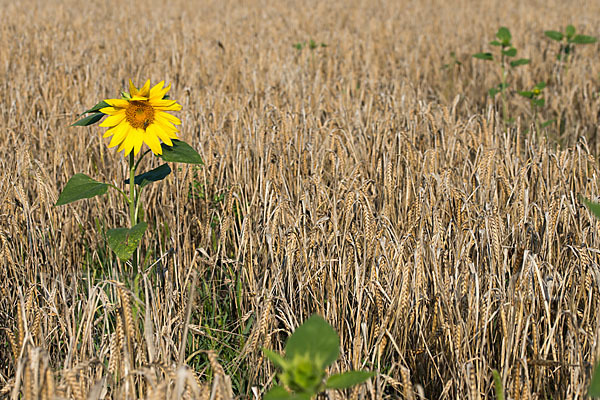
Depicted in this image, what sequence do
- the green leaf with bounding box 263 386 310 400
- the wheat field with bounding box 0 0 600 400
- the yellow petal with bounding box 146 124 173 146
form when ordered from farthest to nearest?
the yellow petal with bounding box 146 124 173 146 → the wheat field with bounding box 0 0 600 400 → the green leaf with bounding box 263 386 310 400

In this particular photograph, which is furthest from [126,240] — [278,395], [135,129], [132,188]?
[278,395]

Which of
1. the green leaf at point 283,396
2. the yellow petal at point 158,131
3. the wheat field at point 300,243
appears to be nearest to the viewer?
the green leaf at point 283,396

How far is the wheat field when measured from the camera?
49.0 inches

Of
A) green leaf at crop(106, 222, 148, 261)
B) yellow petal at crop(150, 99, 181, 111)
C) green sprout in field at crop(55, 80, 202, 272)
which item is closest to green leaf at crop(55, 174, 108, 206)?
green sprout in field at crop(55, 80, 202, 272)

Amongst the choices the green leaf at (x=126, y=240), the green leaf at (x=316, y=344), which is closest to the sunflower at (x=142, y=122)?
the green leaf at (x=126, y=240)

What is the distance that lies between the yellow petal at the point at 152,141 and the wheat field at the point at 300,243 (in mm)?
281

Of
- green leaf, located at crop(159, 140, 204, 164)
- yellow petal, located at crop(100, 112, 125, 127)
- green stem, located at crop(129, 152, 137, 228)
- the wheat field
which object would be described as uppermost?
yellow petal, located at crop(100, 112, 125, 127)

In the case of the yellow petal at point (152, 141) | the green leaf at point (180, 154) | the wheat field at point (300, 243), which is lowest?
the wheat field at point (300, 243)

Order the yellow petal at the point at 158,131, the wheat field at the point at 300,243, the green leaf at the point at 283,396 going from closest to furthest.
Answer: the green leaf at the point at 283,396, the wheat field at the point at 300,243, the yellow petal at the point at 158,131

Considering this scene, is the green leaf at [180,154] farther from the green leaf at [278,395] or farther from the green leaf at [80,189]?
the green leaf at [278,395]

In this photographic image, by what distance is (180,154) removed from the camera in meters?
1.37

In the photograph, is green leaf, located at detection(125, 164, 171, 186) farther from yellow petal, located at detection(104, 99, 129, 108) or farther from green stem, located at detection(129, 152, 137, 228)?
yellow petal, located at detection(104, 99, 129, 108)

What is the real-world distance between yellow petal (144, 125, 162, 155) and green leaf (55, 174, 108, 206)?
0.13 meters

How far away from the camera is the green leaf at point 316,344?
0.85m
